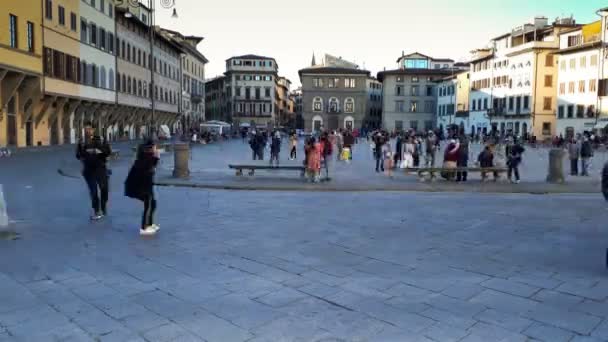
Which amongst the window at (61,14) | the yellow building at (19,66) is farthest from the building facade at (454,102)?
the yellow building at (19,66)

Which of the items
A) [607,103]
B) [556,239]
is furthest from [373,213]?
[607,103]

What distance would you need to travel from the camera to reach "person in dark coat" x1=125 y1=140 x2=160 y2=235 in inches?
340

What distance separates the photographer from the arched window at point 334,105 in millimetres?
95688

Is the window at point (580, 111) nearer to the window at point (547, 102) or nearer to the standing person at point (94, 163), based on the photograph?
the window at point (547, 102)

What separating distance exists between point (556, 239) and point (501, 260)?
197 centimetres

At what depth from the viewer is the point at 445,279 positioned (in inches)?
246

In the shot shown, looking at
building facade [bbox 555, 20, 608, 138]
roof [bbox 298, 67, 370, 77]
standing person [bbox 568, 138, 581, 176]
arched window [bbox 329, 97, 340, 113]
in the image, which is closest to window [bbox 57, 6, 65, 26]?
standing person [bbox 568, 138, 581, 176]

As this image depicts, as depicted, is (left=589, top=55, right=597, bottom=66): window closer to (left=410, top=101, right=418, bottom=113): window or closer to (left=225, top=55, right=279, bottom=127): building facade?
(left=410, top=101, right=418, bottom=113): window

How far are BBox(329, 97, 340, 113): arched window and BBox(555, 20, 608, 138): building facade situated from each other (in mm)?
39604

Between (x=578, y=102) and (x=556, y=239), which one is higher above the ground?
(x=578, y=102)

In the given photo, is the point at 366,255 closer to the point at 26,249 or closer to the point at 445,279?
the point at 445,279

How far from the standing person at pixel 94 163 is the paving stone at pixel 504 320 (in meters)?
7.08

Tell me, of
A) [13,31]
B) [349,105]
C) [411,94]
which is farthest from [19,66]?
[349,105]

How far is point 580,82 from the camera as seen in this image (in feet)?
192
